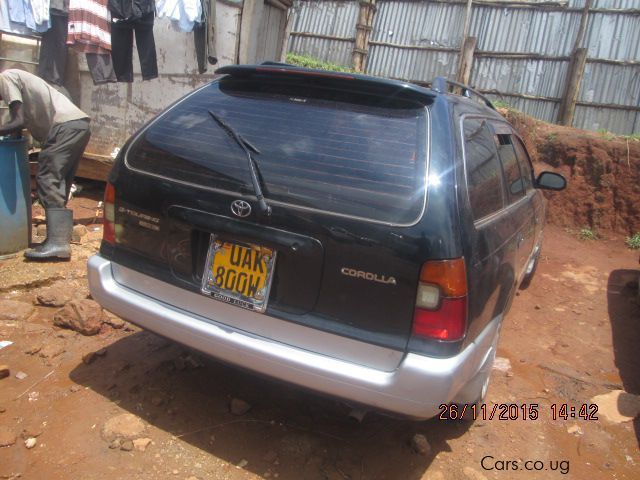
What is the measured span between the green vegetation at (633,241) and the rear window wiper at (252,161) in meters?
6.71

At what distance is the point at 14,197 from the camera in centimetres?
430

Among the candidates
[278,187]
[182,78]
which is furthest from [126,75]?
[278,187]

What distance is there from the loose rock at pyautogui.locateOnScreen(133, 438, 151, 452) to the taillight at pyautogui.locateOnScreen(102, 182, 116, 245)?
36.8 inches

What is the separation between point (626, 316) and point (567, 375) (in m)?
1.63

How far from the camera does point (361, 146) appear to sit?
2.05m

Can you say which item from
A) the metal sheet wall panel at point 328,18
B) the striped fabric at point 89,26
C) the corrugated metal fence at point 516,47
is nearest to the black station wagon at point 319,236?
the striped fabric at point 89,26

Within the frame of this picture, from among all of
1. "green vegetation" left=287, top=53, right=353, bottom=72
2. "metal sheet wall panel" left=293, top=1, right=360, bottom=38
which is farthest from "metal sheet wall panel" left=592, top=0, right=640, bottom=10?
"green vegetation" left=287, top=53, right=353, bottom=72

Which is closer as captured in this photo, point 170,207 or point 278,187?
point 278,187

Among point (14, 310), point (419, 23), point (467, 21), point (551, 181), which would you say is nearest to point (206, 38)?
point (14, 310)

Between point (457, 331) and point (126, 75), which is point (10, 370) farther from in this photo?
point (126, 75)

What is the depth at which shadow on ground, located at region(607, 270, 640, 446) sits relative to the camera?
140 inches

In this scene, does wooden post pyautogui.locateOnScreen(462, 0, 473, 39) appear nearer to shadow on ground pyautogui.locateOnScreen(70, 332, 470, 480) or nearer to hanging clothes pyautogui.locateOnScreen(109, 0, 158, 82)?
hanging clothes pyautogui.locateOnScreen(109, 0, 158, 82)

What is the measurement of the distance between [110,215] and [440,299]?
1628mm

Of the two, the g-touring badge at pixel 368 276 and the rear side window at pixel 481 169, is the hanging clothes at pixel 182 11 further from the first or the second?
the g-touring badge at pixel 368 276
